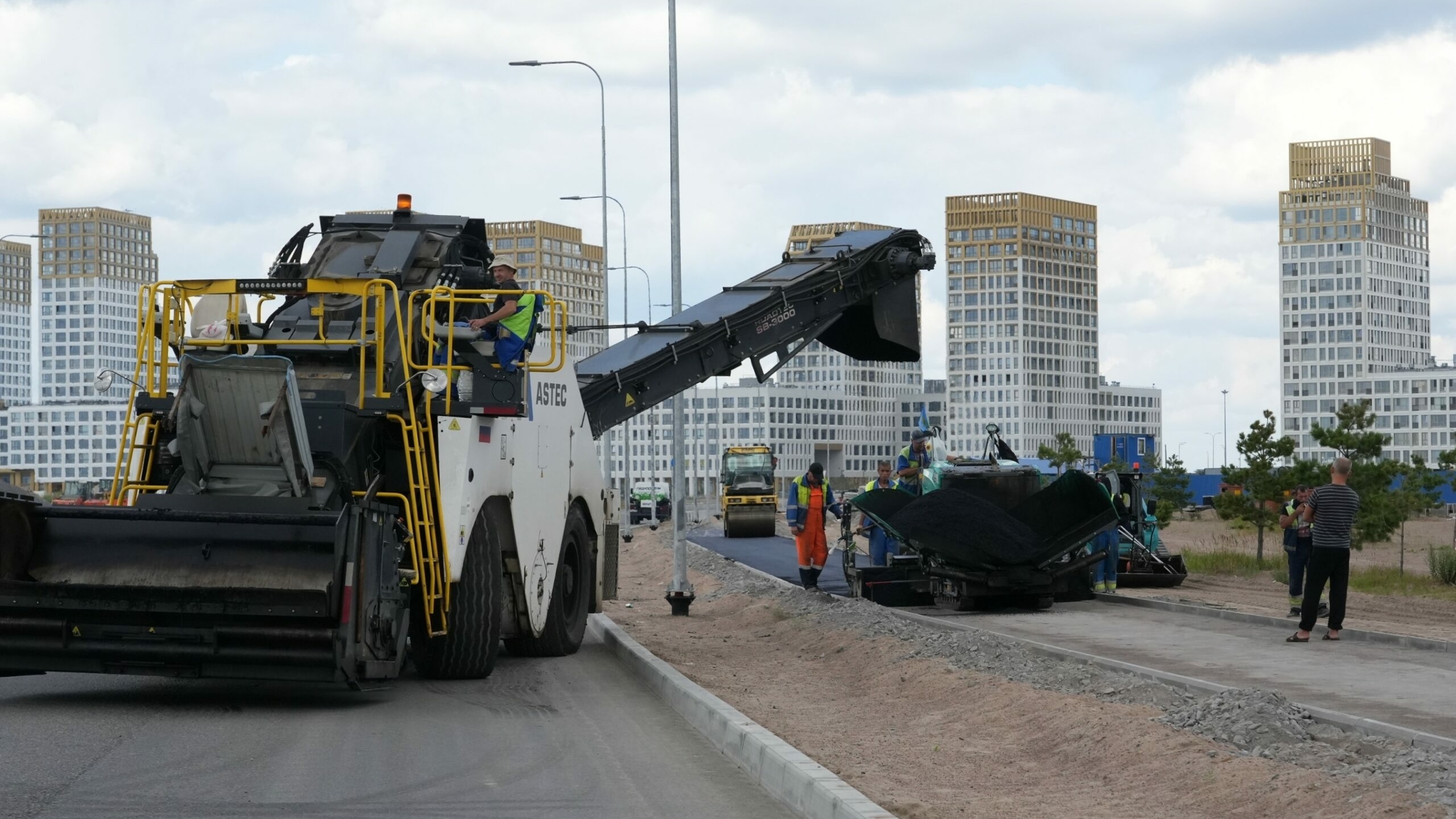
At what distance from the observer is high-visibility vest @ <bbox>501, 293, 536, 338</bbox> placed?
1282cm

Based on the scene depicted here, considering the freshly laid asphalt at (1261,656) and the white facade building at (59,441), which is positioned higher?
the white facade building at (59,441)

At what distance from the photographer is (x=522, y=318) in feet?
42.4

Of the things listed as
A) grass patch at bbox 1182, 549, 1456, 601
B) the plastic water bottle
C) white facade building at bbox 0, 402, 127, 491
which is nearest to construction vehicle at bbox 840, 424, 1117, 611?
grass patch at bbox 1182, 549, 1456, 601

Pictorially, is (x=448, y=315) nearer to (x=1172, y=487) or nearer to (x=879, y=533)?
(x=879, y=533)

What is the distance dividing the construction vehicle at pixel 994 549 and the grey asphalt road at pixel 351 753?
27.4 feet

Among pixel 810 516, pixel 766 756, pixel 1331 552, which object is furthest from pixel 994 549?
pixel 766 756

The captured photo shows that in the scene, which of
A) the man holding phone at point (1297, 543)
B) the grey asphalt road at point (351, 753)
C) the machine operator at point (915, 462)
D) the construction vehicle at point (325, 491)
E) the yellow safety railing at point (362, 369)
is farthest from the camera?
the machine operator at point (915, 462)

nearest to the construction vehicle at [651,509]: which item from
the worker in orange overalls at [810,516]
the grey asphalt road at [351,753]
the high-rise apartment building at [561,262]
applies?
the high-rise apartment building at [561,262]

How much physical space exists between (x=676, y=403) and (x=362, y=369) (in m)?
10.4

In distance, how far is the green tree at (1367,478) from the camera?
35.3 metres

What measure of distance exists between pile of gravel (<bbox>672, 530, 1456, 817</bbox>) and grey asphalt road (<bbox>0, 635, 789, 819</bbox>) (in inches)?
103

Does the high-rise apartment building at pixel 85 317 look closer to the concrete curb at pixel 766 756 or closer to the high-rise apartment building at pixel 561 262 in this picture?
the high-rise apartment building at pixel 561 262

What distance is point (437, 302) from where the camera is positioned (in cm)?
1300

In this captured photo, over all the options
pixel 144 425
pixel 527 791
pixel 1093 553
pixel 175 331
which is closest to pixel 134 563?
pixel 144 425
